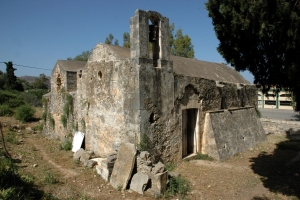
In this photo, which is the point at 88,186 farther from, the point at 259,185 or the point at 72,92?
the point at 72,92

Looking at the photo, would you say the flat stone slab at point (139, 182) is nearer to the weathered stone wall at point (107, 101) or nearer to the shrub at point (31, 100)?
the weathered stone wall at point (107, 101)

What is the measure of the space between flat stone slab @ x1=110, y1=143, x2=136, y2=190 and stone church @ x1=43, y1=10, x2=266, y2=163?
573mm

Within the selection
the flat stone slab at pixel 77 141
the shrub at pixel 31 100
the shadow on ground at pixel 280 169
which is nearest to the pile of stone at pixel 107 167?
the flat stone slab at pixel 77 141

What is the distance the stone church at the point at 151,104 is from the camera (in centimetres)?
719

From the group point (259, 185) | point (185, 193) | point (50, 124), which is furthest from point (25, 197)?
point (50, 124)

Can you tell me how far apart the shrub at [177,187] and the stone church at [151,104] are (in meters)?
1.21

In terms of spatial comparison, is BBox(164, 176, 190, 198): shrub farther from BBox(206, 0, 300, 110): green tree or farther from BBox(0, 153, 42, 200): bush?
BBox(206, 0, 300, 110): green tree

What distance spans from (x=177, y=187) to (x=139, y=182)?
1.02m

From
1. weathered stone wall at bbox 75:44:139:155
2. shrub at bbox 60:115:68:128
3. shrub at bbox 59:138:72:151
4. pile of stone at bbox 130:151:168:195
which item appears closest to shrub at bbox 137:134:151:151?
weathered stone wall at bbox 75:44:139:155

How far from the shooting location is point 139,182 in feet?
19.9

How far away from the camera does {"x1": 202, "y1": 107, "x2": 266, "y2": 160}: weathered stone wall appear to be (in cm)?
905

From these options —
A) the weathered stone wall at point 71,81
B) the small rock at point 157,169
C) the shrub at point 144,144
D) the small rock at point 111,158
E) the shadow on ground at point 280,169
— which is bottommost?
the shadow on ground at point 280,169

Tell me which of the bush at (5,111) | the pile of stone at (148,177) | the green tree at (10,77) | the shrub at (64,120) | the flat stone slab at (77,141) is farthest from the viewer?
the green tree at (10,77)

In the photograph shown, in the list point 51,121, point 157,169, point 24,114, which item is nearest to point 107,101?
point 157,169
